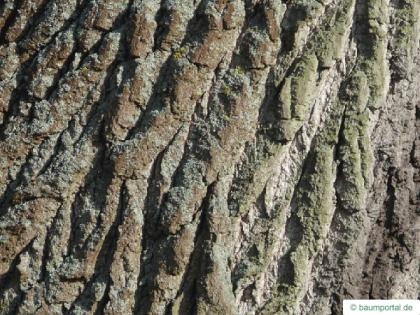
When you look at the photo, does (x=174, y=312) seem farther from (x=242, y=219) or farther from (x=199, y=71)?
(x=199, y=71)

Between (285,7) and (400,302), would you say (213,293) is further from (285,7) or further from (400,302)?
(285,7)

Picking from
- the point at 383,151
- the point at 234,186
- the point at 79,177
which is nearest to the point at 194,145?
the point at 234,186

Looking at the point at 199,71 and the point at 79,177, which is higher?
the point at 199,71

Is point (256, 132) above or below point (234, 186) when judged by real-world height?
above

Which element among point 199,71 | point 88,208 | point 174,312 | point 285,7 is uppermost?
point 285,7

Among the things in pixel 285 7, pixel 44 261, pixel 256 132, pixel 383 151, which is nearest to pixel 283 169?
pixel 256 132

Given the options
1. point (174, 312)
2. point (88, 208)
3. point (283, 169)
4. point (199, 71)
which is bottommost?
point (174, 312)
